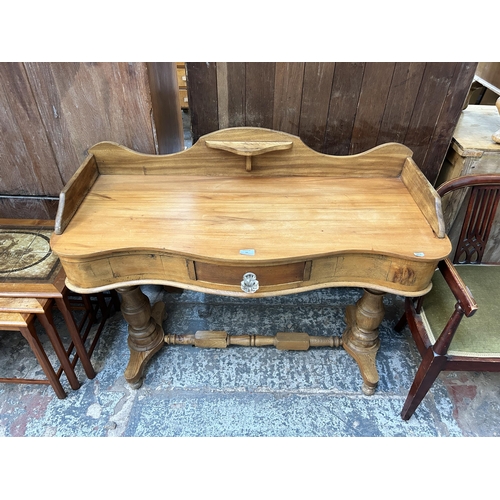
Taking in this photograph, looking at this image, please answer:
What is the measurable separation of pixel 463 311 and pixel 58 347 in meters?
1.73

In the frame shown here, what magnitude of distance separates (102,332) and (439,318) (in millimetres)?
1815

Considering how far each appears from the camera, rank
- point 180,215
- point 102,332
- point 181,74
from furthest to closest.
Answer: point 181,74 → point 102,332 → point 180,215

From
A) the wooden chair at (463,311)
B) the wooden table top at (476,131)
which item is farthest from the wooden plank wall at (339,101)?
the wooden chair at (463,311)

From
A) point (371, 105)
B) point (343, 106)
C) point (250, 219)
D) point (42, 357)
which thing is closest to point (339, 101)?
point (343, 106)

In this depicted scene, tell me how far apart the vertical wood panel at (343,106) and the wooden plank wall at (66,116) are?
0.84 metres

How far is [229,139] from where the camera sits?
1.60m

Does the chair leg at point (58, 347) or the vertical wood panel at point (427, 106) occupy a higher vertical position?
the vertical wood panel at point (427, 106)

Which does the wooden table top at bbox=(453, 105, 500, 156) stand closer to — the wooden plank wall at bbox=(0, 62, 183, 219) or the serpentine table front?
the serpentine table front

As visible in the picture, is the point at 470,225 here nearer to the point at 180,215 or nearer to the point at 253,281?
the point at 253,281

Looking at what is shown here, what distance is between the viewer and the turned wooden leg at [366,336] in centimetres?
180

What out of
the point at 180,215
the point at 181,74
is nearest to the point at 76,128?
the point at 180,215

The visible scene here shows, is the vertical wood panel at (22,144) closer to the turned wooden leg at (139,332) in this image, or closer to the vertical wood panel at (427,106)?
the turned wooden leg at (139,332)

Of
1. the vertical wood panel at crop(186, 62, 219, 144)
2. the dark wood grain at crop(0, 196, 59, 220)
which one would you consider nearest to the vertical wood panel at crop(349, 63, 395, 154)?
the vertical wood panel at crop(186, 62, 219, 144)

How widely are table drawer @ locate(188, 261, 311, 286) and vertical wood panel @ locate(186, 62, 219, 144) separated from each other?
0.78m
